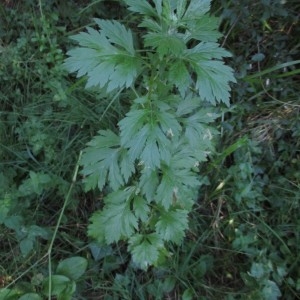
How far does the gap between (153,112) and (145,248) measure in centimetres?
71

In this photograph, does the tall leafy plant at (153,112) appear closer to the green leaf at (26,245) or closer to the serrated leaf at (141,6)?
the serrated leaf at (141,6)

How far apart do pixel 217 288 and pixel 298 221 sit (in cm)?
54

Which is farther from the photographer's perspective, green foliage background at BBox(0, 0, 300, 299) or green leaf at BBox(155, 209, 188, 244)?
green foliage background at BBox(0, 0, 300, 299)

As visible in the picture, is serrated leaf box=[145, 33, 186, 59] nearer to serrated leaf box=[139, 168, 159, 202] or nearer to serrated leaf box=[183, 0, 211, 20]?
serrated leaf box=[183, 0, 211, 20]

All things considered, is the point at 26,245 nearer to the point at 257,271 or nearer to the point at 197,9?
the point at 257,271

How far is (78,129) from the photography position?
2373 mm

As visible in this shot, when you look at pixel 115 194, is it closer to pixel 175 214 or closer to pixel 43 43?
pixel 175 214

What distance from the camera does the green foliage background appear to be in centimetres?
207

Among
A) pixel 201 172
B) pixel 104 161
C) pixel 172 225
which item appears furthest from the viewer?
pixel 201 172

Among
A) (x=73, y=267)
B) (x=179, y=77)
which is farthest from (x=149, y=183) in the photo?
(x=73, y=267)

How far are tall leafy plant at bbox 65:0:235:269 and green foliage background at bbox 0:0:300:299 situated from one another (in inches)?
10.0

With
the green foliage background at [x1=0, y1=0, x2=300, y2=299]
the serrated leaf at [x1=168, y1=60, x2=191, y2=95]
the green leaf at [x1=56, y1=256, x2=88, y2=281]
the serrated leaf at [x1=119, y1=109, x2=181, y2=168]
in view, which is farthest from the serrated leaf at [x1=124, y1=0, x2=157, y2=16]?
the green leaf at [x1=56, y1=256, x2=88, y2=281]

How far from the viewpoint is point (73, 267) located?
205cm

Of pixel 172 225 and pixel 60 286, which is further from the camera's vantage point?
pixel 60 286
